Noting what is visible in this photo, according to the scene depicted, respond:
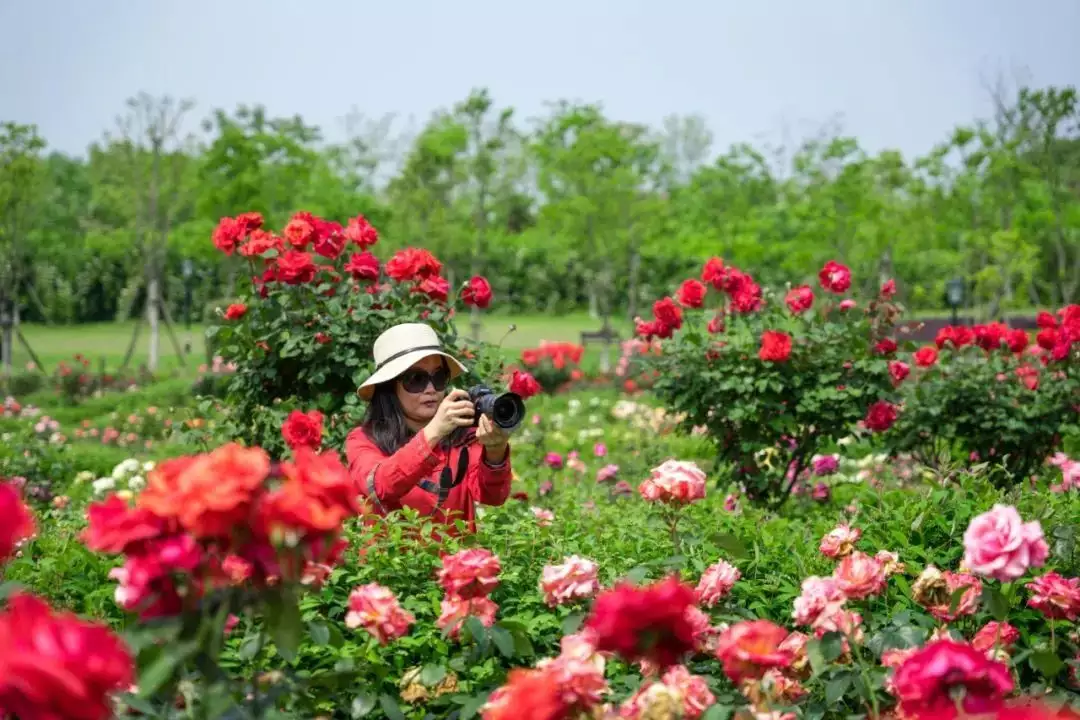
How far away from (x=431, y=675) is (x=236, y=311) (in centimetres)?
267

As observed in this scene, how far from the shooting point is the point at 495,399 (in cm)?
331

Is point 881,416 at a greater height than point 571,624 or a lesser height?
lesser

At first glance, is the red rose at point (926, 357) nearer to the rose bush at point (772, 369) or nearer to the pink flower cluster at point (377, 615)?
the rose bush at point (772, 369)

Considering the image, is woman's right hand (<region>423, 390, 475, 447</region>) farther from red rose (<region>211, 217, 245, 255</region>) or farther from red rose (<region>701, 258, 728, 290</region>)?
red rose (<region>701, 258, 728, 290</region>)

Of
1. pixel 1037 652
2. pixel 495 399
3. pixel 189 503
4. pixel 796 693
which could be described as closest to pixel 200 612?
pixel 189 503

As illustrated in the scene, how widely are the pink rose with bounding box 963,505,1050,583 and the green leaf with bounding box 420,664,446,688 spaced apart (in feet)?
3.19

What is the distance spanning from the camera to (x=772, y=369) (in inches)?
214

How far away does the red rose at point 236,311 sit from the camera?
4570 millimetres

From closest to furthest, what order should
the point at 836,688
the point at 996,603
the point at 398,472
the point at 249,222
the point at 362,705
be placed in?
the point at 996,603 < the point at 362,705 < the point at 836,688 < the point at 398,472 < the point at 249,222

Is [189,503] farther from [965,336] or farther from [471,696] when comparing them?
[965,336]

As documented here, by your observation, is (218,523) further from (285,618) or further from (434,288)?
(434,288)

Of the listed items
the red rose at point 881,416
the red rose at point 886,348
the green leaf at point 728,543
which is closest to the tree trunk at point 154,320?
the red rose at point 886,348

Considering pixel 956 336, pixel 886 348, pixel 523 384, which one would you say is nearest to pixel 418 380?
pixel 523 384

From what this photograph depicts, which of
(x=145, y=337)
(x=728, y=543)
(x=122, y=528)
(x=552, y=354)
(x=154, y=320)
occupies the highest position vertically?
(x=122, y=528)
